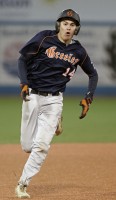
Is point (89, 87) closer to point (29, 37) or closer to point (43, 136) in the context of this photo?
point (43, 136)

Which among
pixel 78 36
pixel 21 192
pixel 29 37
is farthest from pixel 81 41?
pixel 21 192

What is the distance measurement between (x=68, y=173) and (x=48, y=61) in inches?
81.3

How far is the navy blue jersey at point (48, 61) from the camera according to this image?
700 centimetres

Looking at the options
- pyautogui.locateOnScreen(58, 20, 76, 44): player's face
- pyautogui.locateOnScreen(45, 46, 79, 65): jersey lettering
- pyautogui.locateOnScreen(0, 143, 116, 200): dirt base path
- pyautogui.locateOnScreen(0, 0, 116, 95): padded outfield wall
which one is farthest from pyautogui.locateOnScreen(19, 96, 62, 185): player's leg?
pyautogui.locateOnScreen(0, 0, 116, 95): padded outfield wall

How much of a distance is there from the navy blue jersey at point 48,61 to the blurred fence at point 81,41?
550 inches

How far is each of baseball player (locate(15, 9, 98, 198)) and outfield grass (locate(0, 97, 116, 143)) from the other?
4.92 meters

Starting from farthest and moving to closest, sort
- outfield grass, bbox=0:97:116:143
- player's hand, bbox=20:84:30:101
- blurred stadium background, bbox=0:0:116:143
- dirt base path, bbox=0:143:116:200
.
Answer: blurred stadium background, bbox=0:0:116:143 < outfield grass, bbox=0:97:116:143 < dirt base path, bbox=0:143:116:200 < player's hand, bbox=20:84:30:101

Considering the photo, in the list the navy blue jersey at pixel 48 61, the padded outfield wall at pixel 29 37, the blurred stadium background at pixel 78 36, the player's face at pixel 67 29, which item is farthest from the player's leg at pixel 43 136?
the padded outfield wall at pixel 29 37

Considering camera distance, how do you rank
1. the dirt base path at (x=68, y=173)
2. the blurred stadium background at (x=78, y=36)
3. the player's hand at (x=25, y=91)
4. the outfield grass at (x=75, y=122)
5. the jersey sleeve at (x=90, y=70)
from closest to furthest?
the player's hand at (x=25, y=91), the dirt base path at (x=68, y=173), the jersey sleeve at (x=90, y=70), the outfield grass at (x=75, y=122), the blurred stadium background at (x=78, y=36)

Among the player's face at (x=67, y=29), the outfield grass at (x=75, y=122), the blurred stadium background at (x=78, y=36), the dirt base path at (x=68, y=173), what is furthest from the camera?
the blurred stadium background at (x=78, y=36)

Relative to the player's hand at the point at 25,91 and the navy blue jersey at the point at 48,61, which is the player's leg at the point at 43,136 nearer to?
the navy blue jersey at the point at 48,61

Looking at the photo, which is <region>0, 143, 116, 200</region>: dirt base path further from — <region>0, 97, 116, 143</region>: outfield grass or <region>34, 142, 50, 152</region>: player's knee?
<region>0, 97, 116, 143</region>: outfield grass

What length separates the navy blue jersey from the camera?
23.0ft

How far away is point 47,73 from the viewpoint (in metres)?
7.07
